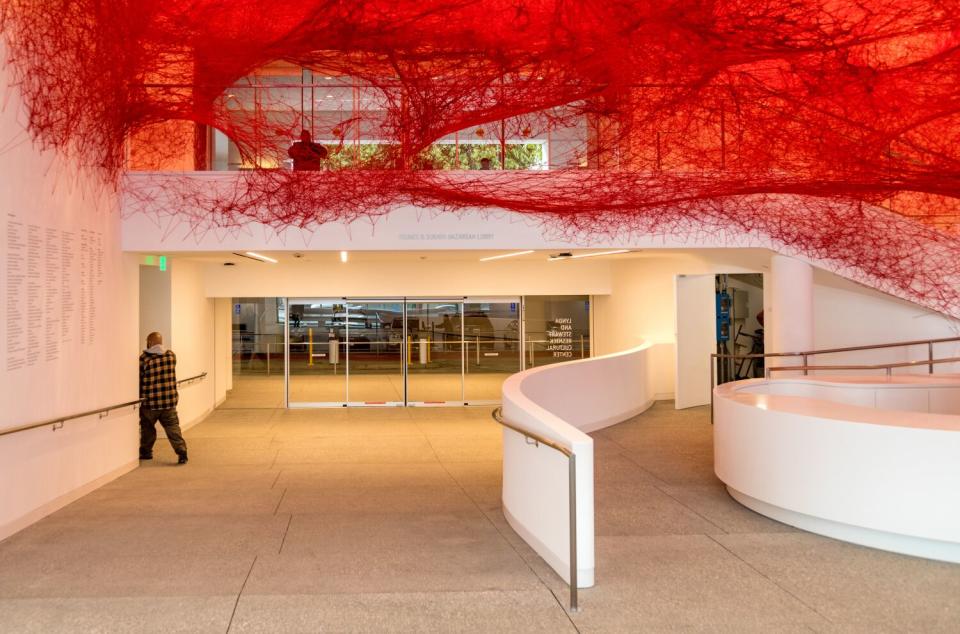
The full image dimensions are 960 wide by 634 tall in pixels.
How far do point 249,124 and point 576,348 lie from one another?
851cm

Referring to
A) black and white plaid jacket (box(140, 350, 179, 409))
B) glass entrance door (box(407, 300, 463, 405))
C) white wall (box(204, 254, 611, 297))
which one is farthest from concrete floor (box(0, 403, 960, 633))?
glass entrance door (box(407, 300, 463, 405))

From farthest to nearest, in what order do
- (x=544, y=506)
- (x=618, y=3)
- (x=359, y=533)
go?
(x=618, y=3)
(x=359, y=533)
(x=544, y=506)

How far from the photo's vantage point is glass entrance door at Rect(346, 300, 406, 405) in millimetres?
14531

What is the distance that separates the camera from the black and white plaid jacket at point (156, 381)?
9.20 m

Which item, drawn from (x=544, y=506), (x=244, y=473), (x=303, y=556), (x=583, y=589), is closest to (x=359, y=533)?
(x=303, y=556)

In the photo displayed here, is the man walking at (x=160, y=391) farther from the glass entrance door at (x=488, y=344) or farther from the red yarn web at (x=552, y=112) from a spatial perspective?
the glass entrance door at (x=488, y=344)

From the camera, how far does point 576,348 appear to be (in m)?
15.7

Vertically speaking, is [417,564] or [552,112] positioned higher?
[552,112]

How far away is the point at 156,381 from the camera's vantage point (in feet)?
30.2

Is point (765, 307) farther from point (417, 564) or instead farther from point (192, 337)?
point (192, 337)

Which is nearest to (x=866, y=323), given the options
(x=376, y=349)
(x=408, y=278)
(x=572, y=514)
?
(x=408, y=278)

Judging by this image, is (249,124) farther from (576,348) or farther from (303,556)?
(576,348)

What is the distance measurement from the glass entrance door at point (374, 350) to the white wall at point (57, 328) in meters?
5.62

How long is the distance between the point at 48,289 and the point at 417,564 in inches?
162
